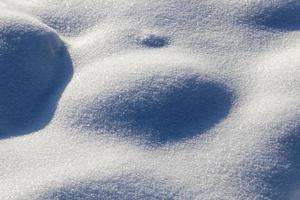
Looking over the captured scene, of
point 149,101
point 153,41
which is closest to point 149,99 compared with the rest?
point 149,101

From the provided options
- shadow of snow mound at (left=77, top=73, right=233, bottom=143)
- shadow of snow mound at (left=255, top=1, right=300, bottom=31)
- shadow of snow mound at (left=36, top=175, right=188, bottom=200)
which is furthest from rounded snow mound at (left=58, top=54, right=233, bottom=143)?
shadow of snow mound at (left=255, top=1, right=300, bottom=31)

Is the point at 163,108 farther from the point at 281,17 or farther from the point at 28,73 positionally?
the point at 281,17

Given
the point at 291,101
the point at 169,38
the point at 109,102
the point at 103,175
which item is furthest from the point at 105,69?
the point at 291,101

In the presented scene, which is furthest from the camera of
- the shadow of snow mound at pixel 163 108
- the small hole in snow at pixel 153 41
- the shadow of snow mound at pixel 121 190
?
the small hole in snow at pixel 153 41

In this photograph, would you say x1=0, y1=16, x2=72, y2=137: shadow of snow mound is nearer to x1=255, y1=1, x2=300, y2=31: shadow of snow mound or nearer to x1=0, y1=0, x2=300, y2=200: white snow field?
x1=0, y1=0, x2=300, y2=200: white snow field

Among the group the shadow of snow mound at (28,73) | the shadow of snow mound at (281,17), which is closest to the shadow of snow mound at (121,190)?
the shadow of snow mound at (28,73)

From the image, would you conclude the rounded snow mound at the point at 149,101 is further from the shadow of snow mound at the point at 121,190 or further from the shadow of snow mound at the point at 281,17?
the shadow of snow mound at the point at 281,17

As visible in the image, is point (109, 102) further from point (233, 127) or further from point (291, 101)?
point (291, 101)
